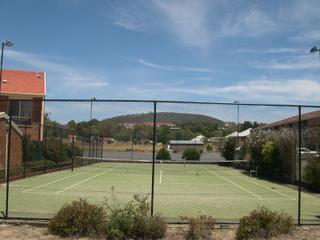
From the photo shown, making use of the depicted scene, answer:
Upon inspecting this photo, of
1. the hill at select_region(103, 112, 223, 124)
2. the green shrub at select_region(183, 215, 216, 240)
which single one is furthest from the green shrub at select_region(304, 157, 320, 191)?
the green shrub at select_region(183, 215, 216, 240)

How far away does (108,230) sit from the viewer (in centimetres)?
1008

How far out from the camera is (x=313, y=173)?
71.2ft

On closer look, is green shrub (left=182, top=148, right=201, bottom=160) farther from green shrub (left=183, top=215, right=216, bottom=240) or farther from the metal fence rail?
green shrub (left=183, top=215, right=216, bottom=240)

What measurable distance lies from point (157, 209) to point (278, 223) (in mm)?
5374

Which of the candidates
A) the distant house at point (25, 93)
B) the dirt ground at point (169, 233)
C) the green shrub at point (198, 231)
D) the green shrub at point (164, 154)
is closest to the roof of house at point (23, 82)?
the distant house at point (25, 93)

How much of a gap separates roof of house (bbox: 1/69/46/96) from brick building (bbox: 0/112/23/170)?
54.1 ft

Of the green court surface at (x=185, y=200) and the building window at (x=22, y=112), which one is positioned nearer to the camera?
the green court surface at (x=185, y=200)

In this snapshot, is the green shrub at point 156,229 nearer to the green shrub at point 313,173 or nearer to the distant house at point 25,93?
the green shrub at point 313,173

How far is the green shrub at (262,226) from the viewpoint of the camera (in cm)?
1017

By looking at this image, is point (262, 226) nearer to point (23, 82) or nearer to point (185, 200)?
point (185, 200)

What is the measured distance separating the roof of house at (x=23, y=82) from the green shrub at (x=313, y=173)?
2870cm

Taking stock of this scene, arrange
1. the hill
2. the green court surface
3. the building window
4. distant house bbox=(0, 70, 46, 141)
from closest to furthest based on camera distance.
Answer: the hill → the green court surface → the building window → distant house bbox=(0, 70, 46, 141)

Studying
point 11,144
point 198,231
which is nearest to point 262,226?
point 198,231

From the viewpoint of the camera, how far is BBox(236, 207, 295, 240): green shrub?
10172 millimetres
